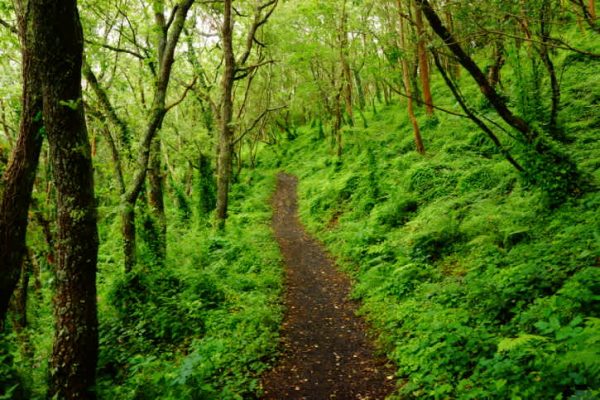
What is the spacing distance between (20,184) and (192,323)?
152 inches

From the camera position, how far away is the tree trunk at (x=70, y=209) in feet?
13.7

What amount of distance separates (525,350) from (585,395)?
1.10 metres

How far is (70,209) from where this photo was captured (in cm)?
443

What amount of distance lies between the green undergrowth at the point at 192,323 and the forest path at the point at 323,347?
353 mm

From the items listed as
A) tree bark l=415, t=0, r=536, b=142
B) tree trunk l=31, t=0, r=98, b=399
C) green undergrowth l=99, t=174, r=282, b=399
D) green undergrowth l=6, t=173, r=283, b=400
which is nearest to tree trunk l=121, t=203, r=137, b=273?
green undergrowth l=6, t=173, r=283, b=400

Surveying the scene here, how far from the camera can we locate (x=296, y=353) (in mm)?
6668

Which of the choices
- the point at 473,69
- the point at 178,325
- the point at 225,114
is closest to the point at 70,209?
the point at 178,325

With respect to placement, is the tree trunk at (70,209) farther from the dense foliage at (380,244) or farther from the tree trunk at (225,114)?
the tree trunk at (225,114)

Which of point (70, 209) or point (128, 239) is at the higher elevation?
point (70, 209)

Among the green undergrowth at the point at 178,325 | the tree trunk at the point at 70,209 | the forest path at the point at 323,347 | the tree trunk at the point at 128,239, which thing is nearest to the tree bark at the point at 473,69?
the forest path at the point at 323,347

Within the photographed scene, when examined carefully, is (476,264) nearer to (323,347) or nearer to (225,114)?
(323,347)

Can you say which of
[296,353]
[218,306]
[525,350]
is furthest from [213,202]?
[525,350]

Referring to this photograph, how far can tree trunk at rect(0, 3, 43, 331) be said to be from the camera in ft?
15.9

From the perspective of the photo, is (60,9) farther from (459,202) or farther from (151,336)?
(459,202)
